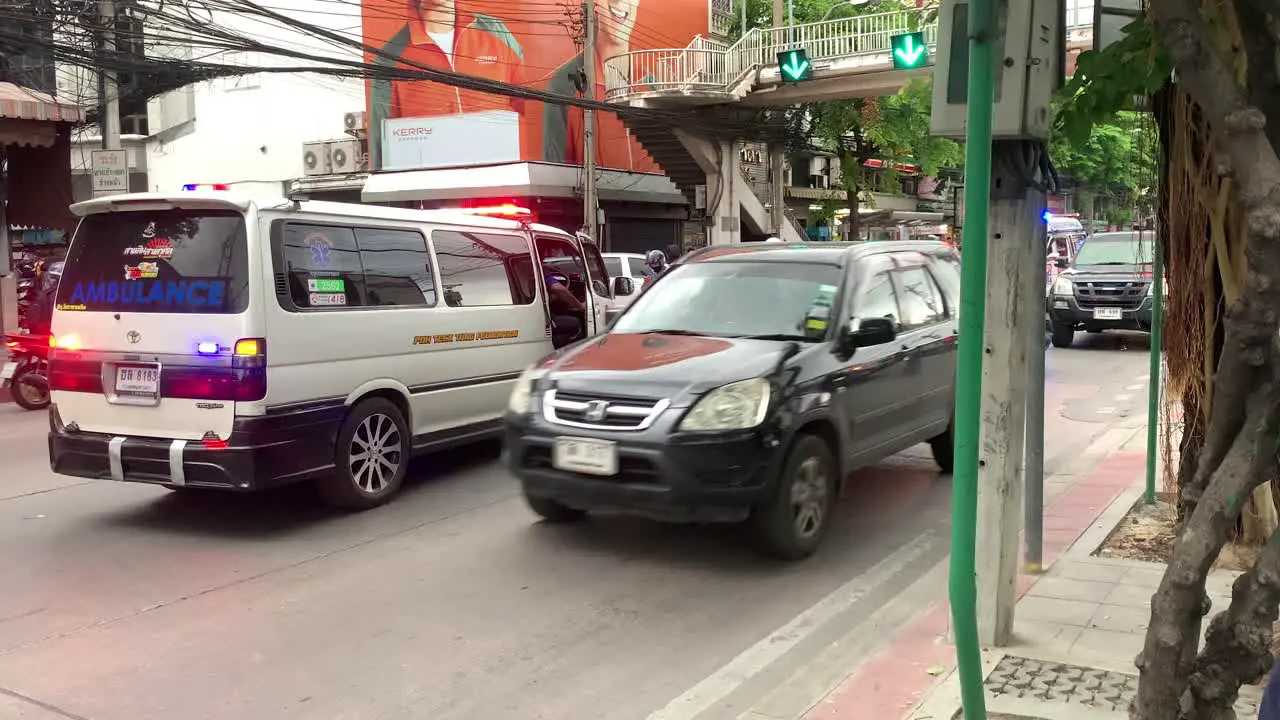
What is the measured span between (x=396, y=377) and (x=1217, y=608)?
5.02 metres

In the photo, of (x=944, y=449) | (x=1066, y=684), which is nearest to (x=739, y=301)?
(x=944, y=449)

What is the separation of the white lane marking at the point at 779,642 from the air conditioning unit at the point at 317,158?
84.0ft

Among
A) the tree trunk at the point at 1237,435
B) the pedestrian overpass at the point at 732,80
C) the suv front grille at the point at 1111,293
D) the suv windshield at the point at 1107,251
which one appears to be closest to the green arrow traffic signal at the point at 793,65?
the pedestrian overpass at the point at 732,80

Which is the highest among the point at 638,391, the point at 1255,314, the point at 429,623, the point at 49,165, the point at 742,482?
the point at 49,165

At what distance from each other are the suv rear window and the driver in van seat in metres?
3.67

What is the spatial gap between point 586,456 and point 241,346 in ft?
7.18

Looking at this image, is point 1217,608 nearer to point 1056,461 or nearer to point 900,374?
point 900,374

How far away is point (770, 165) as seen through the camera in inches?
1209

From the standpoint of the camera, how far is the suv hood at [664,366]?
17.7 ft

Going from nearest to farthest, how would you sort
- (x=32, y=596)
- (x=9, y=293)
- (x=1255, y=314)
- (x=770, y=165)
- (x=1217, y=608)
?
1. (x=1255, y=314)
2. (x=1217, y=608)
3. (x=32, y=596)
4. (x=9, y=293)
5. (x=770, y=165)

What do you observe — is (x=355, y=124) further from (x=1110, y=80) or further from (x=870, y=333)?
(x=1110, y=80)

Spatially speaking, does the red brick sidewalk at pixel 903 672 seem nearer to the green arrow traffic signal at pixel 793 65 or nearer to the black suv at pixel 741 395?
the black suv at pixel 741 395

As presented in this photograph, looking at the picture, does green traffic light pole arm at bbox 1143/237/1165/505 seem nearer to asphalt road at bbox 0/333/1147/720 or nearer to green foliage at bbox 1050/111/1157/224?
green foliage at bbox 1050/111/1157/224

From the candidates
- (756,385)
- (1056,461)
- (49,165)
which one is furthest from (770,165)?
(756,385)
